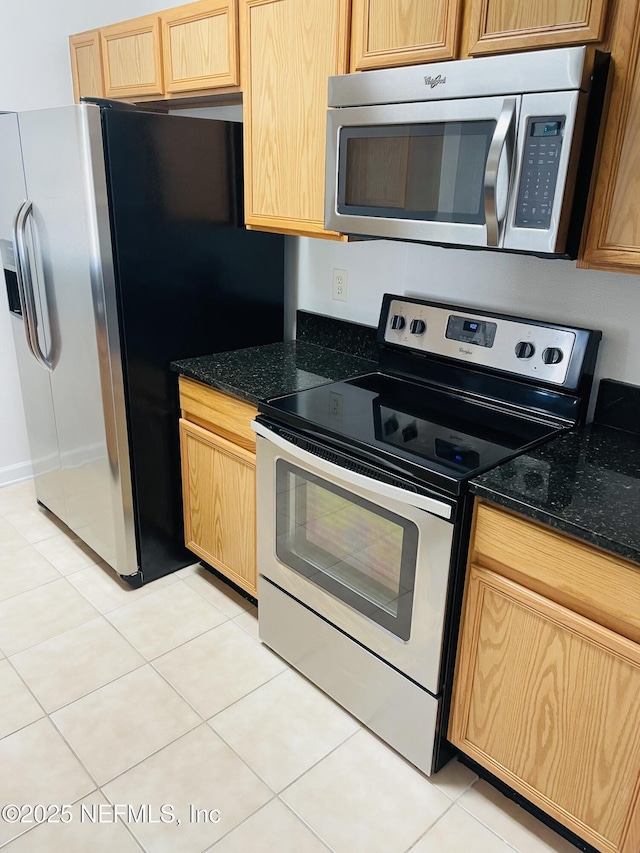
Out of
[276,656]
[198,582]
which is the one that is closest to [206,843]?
[276,656]

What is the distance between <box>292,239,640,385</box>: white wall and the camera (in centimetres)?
167

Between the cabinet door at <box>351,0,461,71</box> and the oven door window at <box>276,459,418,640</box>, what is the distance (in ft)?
3.51

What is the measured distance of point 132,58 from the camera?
2.47 m

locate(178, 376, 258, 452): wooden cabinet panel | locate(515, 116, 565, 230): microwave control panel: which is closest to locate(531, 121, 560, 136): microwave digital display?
locate(515, 116, 565, 230): microwave control panel

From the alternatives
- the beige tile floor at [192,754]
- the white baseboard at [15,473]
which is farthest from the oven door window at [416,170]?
the white baseboard at [15,473]

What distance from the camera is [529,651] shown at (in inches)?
55.7

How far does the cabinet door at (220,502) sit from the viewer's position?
2137mm

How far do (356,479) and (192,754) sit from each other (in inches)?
35.2

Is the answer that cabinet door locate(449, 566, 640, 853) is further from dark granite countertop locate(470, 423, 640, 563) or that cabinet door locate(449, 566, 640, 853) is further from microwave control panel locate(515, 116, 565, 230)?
microwave control panel locate(515, 116, 565, 230)

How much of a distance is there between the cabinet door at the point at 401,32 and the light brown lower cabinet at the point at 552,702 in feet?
3.53

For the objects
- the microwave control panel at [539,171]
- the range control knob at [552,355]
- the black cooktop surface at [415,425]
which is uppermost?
the microwave control panel at [539,171]

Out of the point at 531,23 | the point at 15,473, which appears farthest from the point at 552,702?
the point at 15,473

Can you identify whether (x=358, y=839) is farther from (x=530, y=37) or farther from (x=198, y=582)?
(x=530, y=37)

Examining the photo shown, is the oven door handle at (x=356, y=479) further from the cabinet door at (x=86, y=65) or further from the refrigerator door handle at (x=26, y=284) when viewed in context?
the cabinet door at (x=86, y=65)
